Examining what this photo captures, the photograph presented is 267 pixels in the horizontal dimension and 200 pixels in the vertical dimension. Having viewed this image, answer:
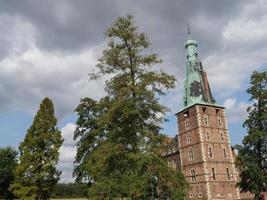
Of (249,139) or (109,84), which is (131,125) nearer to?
(109,84)

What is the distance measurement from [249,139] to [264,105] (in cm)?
359

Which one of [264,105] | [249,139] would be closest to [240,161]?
[249,139]

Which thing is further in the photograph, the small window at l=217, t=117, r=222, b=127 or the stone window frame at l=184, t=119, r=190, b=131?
the stone window frame at l=184, t=119, r=190, b=131

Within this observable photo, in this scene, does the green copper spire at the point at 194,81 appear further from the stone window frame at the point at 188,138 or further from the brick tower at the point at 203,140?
Result: the stone window frame at the point at 188,138

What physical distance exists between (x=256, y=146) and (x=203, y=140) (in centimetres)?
2704

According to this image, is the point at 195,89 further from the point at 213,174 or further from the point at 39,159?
the point at 39,159

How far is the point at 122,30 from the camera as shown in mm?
22516

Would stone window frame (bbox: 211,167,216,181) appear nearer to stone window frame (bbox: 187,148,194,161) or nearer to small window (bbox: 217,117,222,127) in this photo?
stone window frame (bbox: 187,148,194,161)

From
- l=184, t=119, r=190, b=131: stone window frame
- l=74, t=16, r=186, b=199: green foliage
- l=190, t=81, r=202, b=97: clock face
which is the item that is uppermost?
l=190, t=81, r=202, b=97: clock face

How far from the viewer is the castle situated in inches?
2254

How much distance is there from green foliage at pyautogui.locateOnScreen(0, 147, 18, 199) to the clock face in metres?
32.9

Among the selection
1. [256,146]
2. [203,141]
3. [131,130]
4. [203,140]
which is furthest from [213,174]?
[131,130]

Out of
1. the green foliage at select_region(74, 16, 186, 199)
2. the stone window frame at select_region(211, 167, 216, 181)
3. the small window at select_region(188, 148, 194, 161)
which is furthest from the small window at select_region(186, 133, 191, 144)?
the green foliage at select_region(74, 16, 186, 199)

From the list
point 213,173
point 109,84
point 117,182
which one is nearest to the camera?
point 117,182
